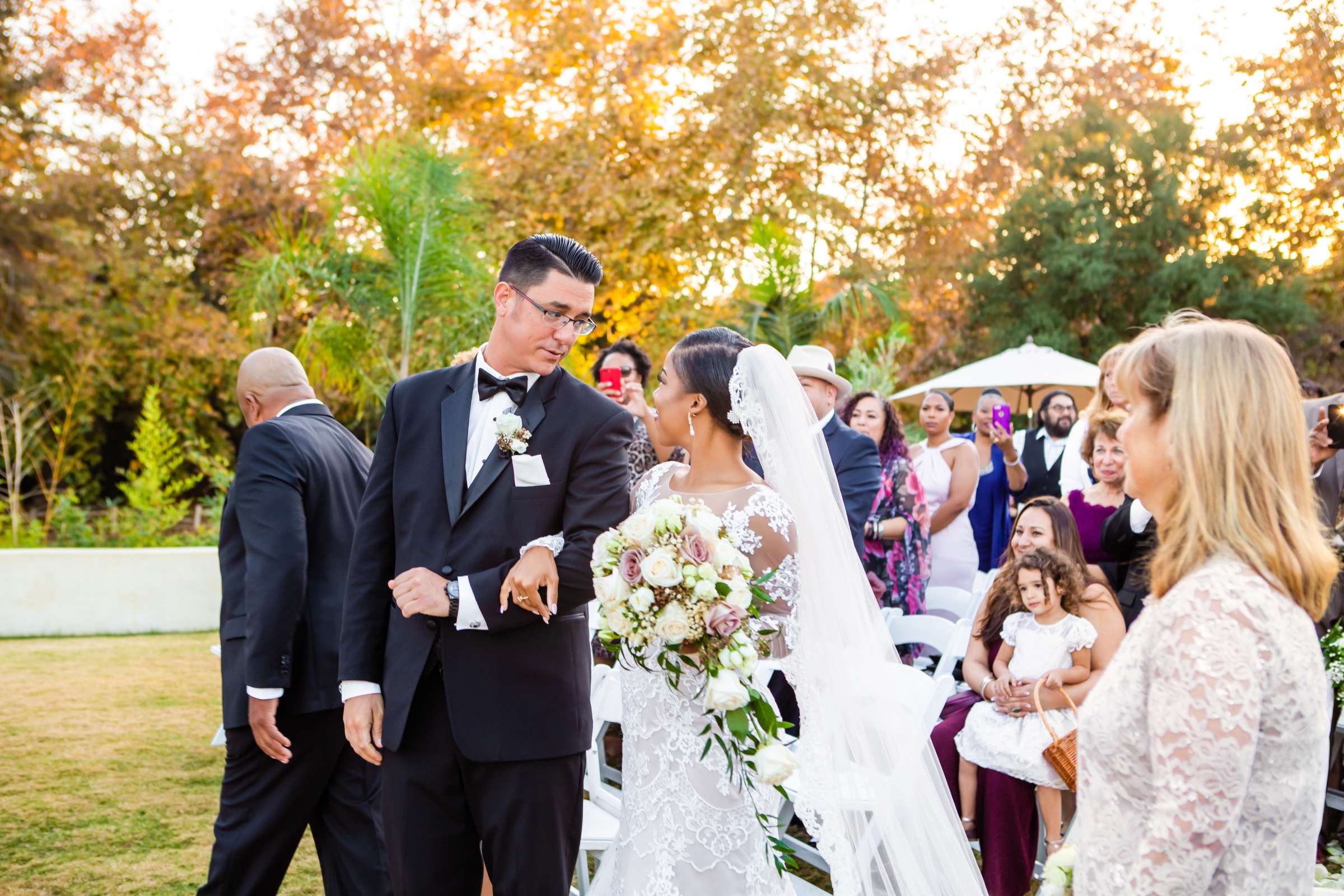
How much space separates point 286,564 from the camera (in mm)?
3619

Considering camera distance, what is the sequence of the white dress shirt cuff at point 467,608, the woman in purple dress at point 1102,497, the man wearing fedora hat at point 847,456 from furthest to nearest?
the man wearing fedora hat at point 847,456 → the woman in purple dress at point 1102,497 → the white dress shirt cuff at point 467,608

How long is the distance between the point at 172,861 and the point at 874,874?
3.12 meters

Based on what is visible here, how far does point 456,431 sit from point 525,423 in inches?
6.9

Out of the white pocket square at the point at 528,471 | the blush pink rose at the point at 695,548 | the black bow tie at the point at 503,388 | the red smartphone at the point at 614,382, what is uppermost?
the red smartphone at the point at 614,382

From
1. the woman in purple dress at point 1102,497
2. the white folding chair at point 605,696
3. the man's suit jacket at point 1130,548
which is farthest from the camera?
the woman in purple dress at point 1102,497

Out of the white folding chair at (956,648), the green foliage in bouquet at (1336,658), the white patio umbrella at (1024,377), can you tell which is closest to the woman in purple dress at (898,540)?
the white folding chair at (956,648)

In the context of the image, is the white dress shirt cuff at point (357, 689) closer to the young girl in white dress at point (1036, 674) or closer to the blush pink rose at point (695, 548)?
the blush pink rose at point (695, 548)

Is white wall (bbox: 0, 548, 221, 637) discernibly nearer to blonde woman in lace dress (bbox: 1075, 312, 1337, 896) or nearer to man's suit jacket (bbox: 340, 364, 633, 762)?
man's suit jacket (bbox: 340, 364, 633, 762)

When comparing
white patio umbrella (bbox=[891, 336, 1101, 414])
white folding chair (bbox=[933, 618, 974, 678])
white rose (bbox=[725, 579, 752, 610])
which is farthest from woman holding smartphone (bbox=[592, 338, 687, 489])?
white patio umbrella (bbox=[891, 336, 1101, 414])

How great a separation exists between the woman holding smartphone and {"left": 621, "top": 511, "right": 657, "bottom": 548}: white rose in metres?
2.88

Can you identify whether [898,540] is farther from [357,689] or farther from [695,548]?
[357,689]

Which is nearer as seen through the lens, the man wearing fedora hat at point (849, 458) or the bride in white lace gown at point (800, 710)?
the bride in white lace gown at point (800, 710)

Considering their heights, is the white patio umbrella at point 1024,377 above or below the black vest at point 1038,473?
above

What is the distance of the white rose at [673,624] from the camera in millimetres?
2750
